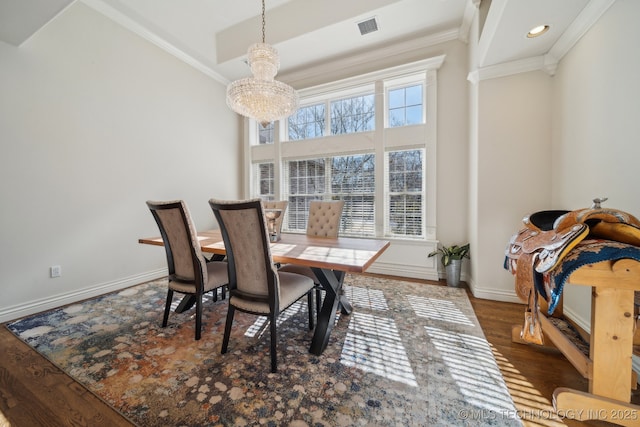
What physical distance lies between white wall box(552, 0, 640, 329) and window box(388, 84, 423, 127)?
5.08 ft

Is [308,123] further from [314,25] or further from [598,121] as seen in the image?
[598,121]

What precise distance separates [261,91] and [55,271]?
2.92m

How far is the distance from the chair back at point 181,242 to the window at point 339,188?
2.63 m

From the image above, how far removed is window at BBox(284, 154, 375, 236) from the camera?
399 cm

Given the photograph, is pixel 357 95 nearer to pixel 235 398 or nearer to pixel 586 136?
pixel 586 136

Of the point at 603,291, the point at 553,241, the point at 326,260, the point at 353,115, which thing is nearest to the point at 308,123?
the point at 353,115

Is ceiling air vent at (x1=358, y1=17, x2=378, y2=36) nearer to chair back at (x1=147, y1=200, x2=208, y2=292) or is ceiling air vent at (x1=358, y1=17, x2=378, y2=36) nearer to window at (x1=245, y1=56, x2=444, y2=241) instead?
window at (x1=245, y1=56, x2=444, y2=241)

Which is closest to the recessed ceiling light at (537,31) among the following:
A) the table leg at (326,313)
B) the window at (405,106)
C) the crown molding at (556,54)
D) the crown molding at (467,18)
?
the crown molding at (556,54)

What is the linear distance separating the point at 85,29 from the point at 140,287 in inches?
125

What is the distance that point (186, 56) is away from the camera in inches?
154

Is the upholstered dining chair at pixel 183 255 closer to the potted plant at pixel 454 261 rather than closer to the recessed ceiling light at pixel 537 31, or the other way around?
the potted plant at pixel 454 261

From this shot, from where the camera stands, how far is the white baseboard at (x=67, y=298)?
7.59 ft

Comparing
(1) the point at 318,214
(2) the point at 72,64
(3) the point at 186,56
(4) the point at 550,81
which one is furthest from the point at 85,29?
(4) the point at 550,81

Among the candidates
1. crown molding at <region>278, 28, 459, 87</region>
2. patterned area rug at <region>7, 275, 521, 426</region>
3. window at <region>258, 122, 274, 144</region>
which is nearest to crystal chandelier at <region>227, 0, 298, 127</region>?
crown molding at <region>278, 28, 459, 87</region>
